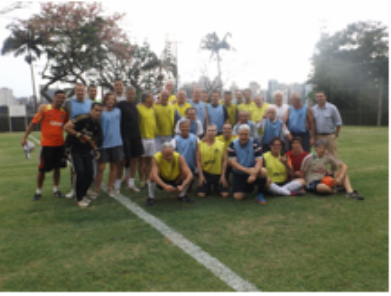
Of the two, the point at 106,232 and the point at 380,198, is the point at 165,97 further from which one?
the point at 380,198

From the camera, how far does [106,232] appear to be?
4.26 m

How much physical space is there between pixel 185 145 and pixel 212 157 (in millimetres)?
518

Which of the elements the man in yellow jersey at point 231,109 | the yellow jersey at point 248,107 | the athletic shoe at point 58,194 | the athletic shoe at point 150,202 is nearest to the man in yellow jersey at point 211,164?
the athletic shoe at point 150,202

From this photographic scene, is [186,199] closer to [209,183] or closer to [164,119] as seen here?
[209,183]

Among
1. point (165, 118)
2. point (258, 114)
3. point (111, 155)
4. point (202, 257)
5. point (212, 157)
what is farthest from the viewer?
point (258, 114)

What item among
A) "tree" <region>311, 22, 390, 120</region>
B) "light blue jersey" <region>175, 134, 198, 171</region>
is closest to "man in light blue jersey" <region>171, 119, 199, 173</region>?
"light blue jersey" <region>175, 134, 198, 171</region>

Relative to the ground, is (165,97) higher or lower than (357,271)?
higher

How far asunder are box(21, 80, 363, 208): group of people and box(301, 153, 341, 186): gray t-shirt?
0.06ft

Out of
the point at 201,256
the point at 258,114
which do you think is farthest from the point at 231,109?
the point at 201,256

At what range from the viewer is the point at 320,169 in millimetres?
6184

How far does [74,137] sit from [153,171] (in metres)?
1.31

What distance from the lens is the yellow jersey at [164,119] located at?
264 inches

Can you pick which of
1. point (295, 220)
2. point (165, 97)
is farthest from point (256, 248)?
point (165, 97)

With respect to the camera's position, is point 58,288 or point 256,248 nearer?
point 58,288
